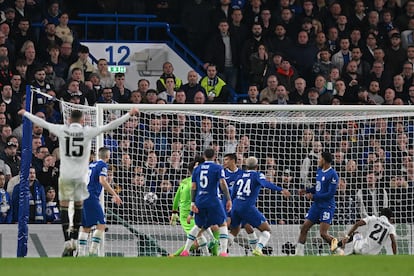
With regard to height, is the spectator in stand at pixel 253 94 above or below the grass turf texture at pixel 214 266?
above

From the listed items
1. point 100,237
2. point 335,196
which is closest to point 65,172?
point 100,237

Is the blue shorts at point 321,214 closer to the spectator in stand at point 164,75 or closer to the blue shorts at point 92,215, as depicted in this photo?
the blue shorts at point 92,215

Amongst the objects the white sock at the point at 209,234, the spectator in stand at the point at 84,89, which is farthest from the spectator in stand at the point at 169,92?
the white sock at the point at 209,234

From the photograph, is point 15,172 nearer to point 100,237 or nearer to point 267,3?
point 100,237

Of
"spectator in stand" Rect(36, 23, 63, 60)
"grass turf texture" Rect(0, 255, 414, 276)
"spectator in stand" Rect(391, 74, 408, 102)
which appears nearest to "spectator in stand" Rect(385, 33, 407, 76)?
"spectator in stand" Rect(391, 74, 408, 102)

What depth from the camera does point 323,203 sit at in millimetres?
21109

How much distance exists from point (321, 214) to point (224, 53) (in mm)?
5570

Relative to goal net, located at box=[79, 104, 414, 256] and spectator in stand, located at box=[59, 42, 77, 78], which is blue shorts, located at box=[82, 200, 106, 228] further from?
spectator in stand, located at box=[59, 42, 77, 78]

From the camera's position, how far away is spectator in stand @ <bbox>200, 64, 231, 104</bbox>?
2458 centimetres

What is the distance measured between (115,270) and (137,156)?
23.6 feet

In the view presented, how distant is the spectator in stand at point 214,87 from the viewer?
80.6 ft

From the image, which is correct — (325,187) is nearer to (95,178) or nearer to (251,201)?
(251,201)

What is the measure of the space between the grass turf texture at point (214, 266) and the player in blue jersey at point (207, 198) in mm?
2598

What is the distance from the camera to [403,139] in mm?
22609
